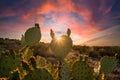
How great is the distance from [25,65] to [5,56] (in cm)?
126

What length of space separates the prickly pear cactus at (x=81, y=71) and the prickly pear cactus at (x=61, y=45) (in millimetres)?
229

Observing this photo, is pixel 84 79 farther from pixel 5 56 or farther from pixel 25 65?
pixel 5 56

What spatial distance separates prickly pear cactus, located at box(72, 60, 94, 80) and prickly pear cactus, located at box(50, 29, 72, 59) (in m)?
0.23

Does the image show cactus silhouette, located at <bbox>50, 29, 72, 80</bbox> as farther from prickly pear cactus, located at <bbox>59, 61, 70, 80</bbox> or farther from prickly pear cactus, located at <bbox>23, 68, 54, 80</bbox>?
prickly pear cactus, located at <bbox>23, 68, 54, 80</bbox>

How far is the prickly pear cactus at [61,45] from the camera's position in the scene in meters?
4.15

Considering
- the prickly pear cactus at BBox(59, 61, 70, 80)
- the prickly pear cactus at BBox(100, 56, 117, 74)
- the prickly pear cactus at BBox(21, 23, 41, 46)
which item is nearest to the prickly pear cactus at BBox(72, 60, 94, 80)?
the prickly pear cactus at BBox(59, 61, 70, 80)

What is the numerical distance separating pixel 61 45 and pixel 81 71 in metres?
0.46

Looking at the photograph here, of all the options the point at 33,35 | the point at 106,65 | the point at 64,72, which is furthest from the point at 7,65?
the point at 106,65

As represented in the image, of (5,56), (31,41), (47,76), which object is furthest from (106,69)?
(47,76)

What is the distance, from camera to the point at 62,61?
13.6 ft

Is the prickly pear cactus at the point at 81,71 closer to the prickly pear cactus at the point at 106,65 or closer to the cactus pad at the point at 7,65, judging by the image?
the cactus pad at the point at 7,65

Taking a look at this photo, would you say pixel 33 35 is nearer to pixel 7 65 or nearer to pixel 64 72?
pixel 7 65

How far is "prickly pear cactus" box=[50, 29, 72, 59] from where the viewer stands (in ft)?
13.6

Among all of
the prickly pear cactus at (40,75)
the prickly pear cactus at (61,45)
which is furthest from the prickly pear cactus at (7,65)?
the prickly pear cactus at (40,75)
